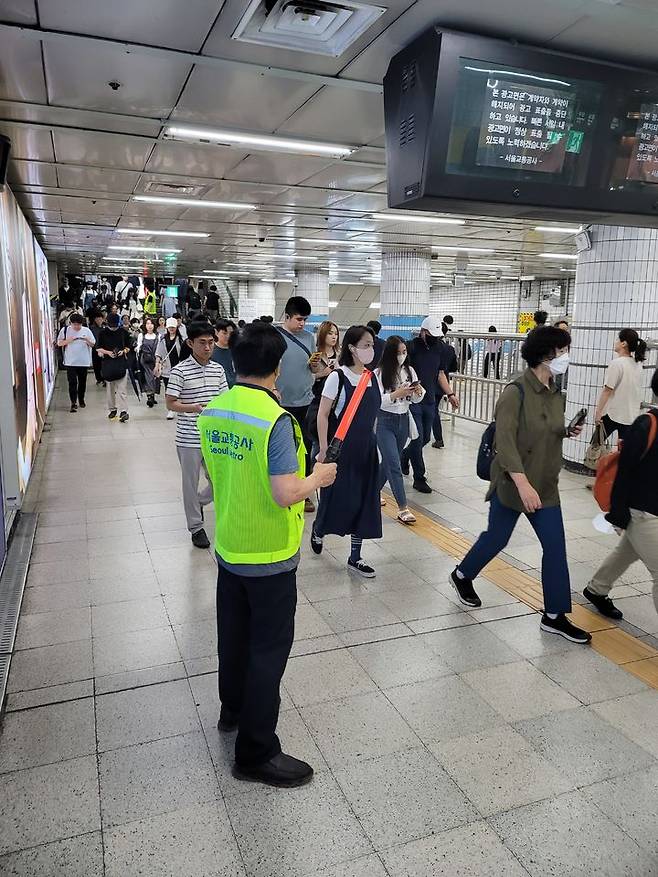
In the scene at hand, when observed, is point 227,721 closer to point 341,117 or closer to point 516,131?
point 516,131

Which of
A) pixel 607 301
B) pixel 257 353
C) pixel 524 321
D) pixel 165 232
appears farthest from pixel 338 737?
pixel 524 321

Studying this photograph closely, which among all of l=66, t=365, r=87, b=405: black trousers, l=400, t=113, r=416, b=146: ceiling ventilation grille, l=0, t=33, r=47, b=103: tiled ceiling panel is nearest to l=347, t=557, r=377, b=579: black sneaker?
l=400, t=113, r=416, b=146: ceiling ventilation grille

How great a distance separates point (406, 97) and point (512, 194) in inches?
30.4

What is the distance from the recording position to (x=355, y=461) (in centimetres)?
447

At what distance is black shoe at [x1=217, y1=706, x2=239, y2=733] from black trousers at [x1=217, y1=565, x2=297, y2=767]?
0.24m

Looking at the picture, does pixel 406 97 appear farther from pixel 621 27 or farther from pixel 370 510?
pixel 370 510

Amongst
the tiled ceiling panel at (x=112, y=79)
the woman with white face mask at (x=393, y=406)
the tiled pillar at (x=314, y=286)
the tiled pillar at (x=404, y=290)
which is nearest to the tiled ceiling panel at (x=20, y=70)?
the tiled ceiling panel at (x=112, y=79)

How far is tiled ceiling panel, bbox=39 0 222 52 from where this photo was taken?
317cm

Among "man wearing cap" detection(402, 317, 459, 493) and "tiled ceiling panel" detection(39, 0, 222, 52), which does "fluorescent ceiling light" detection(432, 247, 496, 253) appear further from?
"tiled ceiling panel" detection(39, 0, 222, 52)

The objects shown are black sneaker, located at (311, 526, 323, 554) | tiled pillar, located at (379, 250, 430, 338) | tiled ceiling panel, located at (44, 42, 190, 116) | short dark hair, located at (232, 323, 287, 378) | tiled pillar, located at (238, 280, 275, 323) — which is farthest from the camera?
tiled pillar, located at (238, 280, 275, 323)

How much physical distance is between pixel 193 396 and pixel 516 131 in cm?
287

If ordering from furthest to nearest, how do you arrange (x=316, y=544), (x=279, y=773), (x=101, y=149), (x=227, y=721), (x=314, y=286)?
(x=314, y=286)
(x=101, y=149)
(x=316, y=544)
(x=227, y=721)
(x=279, y=773)

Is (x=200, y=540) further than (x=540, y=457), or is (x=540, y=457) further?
(x=200, y=540)

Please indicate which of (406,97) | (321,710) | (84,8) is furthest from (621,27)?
(321,710)
